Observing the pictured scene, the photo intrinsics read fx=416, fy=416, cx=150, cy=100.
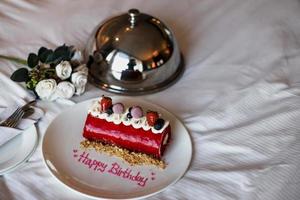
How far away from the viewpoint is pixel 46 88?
911 mm

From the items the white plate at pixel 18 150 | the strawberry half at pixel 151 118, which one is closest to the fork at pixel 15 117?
the white plate at pixel 18 150

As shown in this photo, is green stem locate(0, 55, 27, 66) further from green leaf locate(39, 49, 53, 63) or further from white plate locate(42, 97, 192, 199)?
white plate locate(42, 97, 192, 199)

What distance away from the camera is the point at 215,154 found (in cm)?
83

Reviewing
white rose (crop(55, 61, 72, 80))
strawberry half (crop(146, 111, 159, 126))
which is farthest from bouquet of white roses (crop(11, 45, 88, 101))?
strawberry half (crop(146, 111, 159, 126))

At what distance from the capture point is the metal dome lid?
99cm

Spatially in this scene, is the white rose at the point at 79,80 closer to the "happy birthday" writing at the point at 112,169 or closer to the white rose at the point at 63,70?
the white rose at the point at 63,70

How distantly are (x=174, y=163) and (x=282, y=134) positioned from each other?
24cm

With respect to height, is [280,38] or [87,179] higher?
[280,38]

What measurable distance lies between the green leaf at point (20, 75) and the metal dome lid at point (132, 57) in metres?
0.16

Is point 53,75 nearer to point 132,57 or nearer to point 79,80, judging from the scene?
point 79,80

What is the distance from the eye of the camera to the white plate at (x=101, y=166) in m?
0.75

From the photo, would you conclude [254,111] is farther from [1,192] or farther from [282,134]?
[1,192]

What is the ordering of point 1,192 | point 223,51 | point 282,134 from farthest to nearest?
point 223,51 < point 282,134 < point 1,192

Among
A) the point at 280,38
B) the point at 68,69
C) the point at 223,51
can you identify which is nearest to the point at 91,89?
the point at 68,69
